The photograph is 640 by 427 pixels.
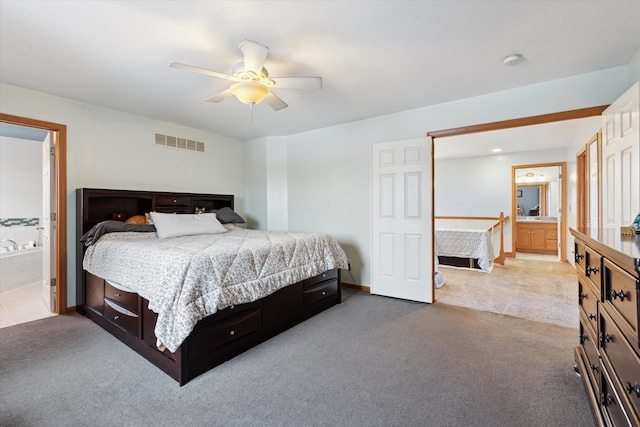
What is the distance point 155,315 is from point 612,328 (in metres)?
2.52

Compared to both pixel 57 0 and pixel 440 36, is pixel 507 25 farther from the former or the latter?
pixel 57 0

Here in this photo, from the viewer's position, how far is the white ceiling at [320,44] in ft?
5.80

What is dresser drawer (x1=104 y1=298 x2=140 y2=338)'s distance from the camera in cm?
230

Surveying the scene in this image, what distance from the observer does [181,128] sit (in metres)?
4.20

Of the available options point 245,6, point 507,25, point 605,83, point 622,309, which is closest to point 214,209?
point 245,6

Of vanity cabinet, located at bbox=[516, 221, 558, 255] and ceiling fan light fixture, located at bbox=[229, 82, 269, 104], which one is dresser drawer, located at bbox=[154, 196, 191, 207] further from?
vanity cabinet, located at bbox=[516, 221, 558, 255]

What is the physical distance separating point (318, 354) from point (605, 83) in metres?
3.44

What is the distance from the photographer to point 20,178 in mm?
4840

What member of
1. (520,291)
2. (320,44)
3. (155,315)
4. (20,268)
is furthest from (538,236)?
(20,268)

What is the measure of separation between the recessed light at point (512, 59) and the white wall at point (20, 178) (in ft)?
22.9

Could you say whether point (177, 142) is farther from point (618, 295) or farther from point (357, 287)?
point (618, 295)

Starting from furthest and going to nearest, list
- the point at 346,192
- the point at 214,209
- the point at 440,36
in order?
the point at 214,209 → the point at 346,192 → the point at 440,36

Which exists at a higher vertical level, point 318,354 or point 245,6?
point 245,6

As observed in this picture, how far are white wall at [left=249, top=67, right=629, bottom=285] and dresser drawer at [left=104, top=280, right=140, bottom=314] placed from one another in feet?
8.60
